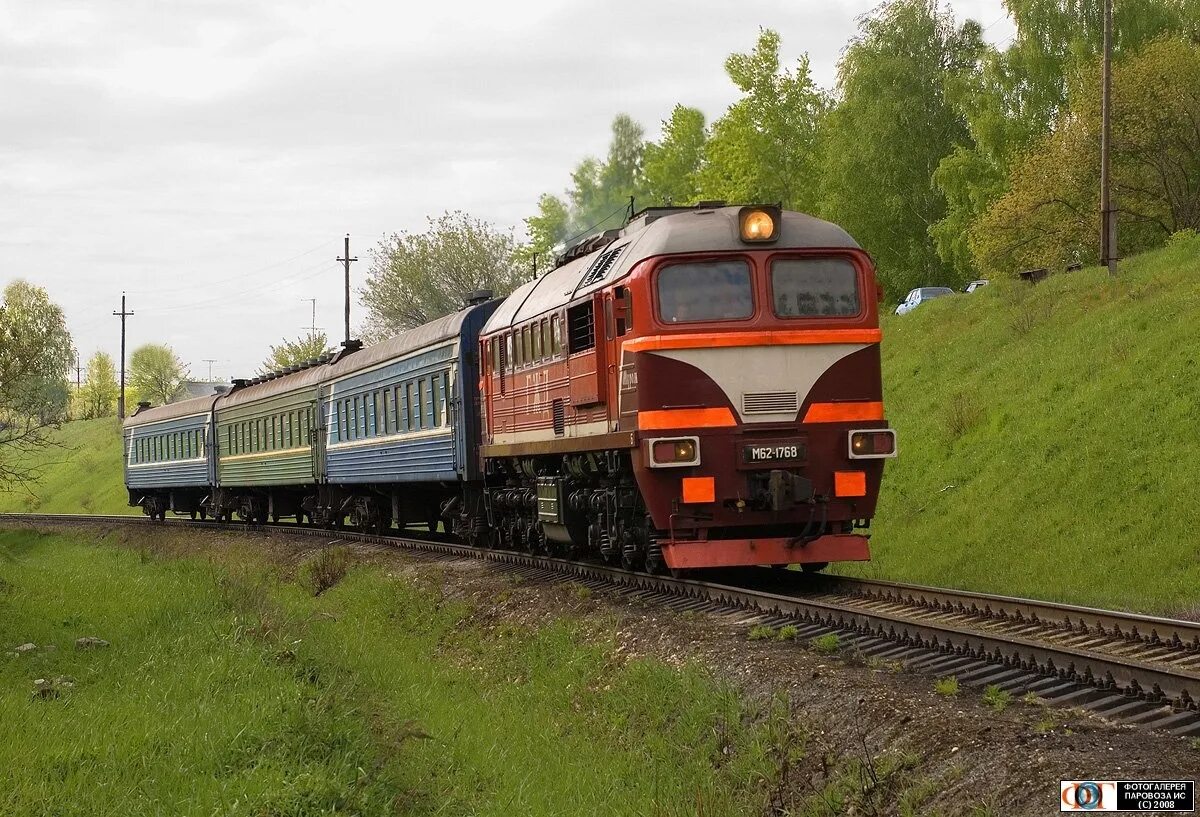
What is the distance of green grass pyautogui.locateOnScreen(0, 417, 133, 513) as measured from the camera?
63.8 meters

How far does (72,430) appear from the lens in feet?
299

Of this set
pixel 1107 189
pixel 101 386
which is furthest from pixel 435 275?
pixel 101 386

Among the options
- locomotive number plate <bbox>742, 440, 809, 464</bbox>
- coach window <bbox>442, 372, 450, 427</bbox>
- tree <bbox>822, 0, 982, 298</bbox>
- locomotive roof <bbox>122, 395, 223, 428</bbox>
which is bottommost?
locomotive number plate <bbox>742, 440, 809, 464</bbox>

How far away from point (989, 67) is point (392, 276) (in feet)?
95.8

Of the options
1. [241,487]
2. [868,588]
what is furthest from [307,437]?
[868,588]

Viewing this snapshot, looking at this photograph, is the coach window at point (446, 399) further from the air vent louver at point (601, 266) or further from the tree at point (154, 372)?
the tree at point (154, 372)

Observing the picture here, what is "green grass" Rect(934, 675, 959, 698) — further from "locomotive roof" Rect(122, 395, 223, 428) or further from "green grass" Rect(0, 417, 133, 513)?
"green grass" Rect(0, 417, 133, 513)

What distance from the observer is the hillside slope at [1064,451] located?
49.5ft

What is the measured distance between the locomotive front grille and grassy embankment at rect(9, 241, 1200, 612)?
2.93 m

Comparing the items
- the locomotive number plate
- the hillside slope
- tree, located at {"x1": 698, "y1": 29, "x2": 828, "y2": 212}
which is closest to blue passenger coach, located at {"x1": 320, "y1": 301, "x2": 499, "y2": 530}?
the hillside slope

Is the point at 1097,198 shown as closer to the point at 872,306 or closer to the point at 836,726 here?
the point at 872,306

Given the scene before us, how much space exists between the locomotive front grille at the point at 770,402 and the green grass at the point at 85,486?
51.5m

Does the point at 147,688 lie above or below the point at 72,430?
below

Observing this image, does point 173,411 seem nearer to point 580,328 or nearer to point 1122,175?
point 1122,175
